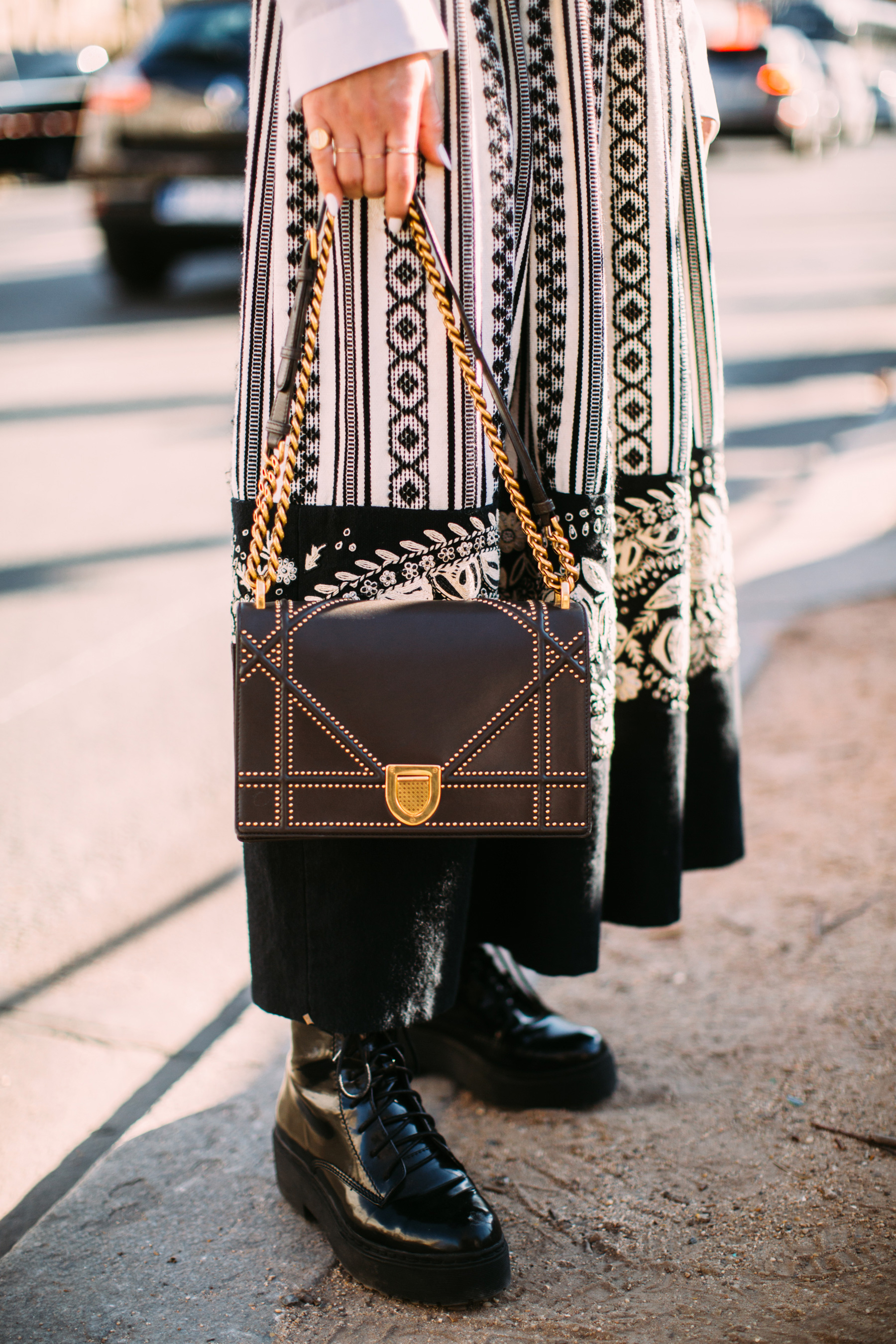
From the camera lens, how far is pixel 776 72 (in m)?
11.2

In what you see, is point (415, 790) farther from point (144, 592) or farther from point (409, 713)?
point (144, 592)

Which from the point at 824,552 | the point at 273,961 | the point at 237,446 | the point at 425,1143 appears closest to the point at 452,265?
the point at 237,446

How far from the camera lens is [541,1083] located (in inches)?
56.0

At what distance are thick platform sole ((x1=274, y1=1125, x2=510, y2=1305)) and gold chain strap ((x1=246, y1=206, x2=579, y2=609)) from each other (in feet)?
2.06

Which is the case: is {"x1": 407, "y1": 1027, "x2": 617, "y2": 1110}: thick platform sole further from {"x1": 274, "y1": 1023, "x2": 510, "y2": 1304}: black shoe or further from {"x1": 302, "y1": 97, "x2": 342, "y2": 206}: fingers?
{"x1": 302, "y1": 97, "x2": 342, "y2": 206}: fingers

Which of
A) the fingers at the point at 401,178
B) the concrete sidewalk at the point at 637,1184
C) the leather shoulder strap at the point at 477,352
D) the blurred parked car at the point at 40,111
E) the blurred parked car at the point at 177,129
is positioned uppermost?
the blurred parked car at the point at 40,111

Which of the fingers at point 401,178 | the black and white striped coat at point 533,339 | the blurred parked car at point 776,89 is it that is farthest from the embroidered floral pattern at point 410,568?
the blurred parked car at point 776,89

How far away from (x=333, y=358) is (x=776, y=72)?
465 inches

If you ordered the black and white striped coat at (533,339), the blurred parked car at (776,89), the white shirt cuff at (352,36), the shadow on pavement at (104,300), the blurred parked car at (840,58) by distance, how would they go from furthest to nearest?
the blurred parked car at (840,58)
the blurred parked car at (776,89)
the shadow on pavement at (104,300)
the black and white striped coat at (533,339)
the white shirt cuff at (352,36)

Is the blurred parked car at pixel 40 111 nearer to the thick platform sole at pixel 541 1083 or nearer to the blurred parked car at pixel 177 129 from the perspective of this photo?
the blurred parked car at pixel 177 129

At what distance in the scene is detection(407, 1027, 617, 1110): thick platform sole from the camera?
1.42 m

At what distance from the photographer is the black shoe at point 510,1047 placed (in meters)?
1.42

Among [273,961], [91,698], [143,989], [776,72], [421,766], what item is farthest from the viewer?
[776,72]

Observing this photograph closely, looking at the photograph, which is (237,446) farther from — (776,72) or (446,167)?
(776,72)
